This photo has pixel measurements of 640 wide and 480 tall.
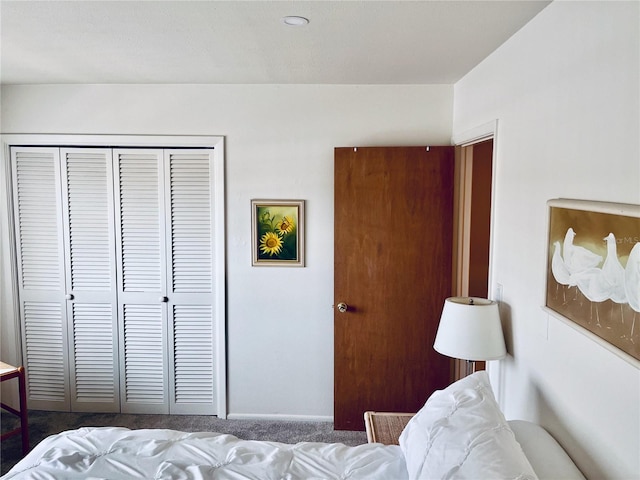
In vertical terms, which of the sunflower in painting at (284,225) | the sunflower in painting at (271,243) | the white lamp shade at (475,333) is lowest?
the white lamp shade at (475,333)

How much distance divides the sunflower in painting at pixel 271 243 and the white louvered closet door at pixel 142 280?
28.0 inches

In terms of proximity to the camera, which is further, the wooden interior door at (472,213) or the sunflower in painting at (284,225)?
the sunflower in painting at (284,225)

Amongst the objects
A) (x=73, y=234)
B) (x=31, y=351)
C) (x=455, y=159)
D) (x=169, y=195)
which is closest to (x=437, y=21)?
(x=455, y=159)

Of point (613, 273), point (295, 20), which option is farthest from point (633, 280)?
point (295, 20)

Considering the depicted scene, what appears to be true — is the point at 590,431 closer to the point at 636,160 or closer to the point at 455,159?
the point at 636,160

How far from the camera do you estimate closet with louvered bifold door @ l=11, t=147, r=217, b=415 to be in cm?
325

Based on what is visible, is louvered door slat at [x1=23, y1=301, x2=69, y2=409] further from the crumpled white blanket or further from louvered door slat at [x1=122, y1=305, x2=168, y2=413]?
the crumpled white blanket

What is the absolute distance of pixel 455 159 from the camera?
3084 millimetres

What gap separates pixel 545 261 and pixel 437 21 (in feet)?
3.55

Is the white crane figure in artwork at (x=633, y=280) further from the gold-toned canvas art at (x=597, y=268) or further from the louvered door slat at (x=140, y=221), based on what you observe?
the louvered door slat at (x=140, y=221)

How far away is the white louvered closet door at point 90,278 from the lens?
10.7 feet

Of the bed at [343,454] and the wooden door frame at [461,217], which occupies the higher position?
the wooden door frame at [461,217]

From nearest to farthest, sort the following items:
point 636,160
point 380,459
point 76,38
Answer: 1. point 636,160
2. point 380,459
3. point 76,38

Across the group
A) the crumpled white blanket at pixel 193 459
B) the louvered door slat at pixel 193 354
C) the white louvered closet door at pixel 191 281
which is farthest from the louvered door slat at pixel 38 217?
the crumpled white blanket at pixel 193 459
